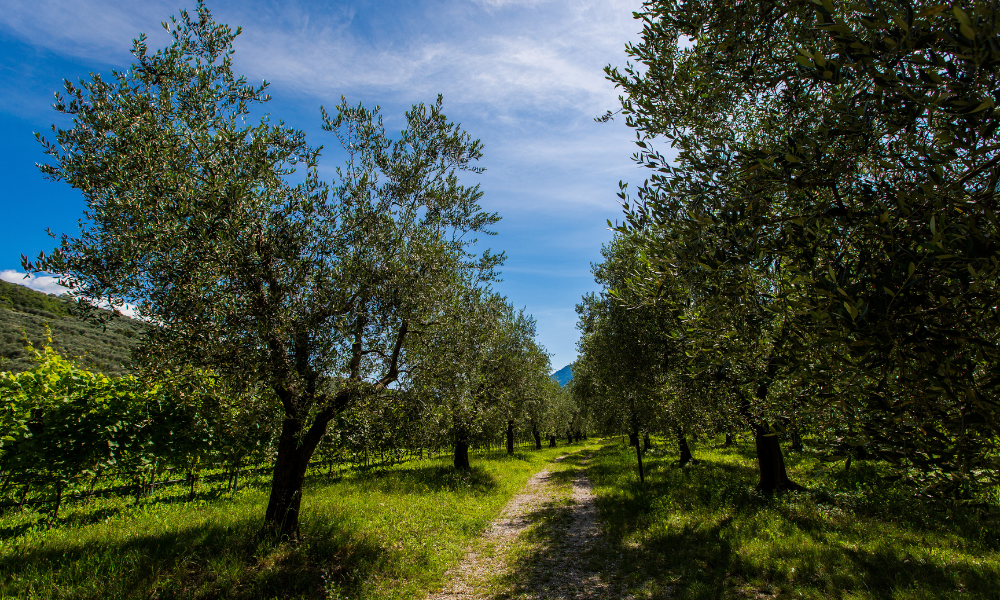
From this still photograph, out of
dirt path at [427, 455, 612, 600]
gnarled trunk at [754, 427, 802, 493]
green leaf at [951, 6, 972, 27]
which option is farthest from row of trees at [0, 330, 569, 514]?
gnarled trunk at [754, 427, 802, 493]

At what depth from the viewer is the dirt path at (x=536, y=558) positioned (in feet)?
29.3

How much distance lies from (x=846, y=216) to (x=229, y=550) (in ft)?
43.9

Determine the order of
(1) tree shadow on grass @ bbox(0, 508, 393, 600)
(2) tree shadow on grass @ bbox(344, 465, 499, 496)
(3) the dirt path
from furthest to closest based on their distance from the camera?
(2) tree shadow on grass @ bbox(344, 465, 499, 496), (3) the dirt path, (1) tree shadow on grass @ bbox(0, 508, 393, 600)

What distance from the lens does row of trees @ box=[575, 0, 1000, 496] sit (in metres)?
3.28

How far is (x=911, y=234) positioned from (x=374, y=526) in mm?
14594

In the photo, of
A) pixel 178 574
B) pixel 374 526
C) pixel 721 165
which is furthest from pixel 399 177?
pixel 374 526

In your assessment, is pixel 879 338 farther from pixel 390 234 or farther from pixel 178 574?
pixel 178 574

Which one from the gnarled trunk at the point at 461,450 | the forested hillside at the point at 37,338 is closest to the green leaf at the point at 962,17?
the gnarled trunk at the point at 461,450

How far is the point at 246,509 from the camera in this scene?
13.3 meters

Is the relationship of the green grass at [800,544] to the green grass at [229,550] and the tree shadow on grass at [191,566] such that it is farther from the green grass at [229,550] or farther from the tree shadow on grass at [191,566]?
the tree shadow on grass at [191,566]

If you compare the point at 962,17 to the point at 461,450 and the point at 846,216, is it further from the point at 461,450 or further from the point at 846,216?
the point at 461,450

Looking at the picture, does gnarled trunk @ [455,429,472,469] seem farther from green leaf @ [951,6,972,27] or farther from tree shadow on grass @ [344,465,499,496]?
green leaf @ [951,6,972,27]

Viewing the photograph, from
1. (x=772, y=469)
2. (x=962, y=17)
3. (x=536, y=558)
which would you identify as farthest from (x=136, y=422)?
(x=772, y=469)

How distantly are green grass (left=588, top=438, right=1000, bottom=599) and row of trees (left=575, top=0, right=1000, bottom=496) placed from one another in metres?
1.02
